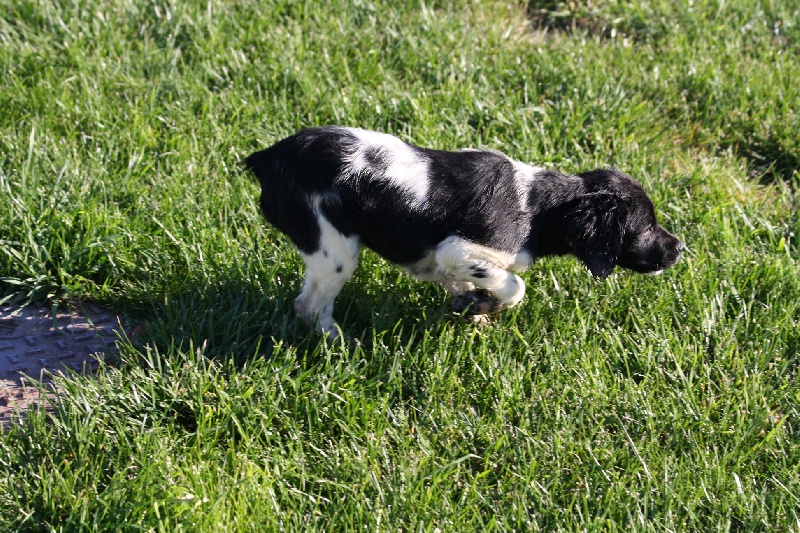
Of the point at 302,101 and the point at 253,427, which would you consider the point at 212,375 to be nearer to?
the point at 253,427

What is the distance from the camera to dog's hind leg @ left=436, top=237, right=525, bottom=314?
4.17 metres

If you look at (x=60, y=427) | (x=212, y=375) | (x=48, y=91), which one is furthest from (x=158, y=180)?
(x=60, y=427)

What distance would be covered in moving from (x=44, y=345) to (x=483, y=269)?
2.07 meters

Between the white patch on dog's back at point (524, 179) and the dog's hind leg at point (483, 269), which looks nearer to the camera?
the dog's hind leg at point (483, 269)

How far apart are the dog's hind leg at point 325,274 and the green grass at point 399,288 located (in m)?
0.14

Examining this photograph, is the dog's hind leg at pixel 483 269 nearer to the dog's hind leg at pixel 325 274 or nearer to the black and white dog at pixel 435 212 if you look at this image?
the black and white dog at pixel 435 212

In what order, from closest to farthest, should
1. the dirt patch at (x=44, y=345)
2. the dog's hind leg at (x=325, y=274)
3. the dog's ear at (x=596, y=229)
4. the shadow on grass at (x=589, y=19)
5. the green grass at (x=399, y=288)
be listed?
1. the green grass at (x=399, y=288)
2. the dirt patch at (x=44, y=345)
3. the dog's hind leg at (x=325, y=274)
4. the dog's ear at (x=596, y=229)
5. the shadow on grass at (x=589, y=19)

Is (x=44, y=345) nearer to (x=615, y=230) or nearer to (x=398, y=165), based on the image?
(x=398, y=165)

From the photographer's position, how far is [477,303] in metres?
4.49

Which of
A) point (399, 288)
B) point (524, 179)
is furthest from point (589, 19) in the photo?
point (399, 288)

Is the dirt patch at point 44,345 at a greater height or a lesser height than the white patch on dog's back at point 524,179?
lesser

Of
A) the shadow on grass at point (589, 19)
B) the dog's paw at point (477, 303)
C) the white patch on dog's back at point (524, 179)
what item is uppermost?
the white patch on dog's back at point (524, 179)

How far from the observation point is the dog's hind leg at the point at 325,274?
4.11m

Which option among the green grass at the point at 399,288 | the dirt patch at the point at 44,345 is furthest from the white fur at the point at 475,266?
the dirt patch at the point at 44,345
